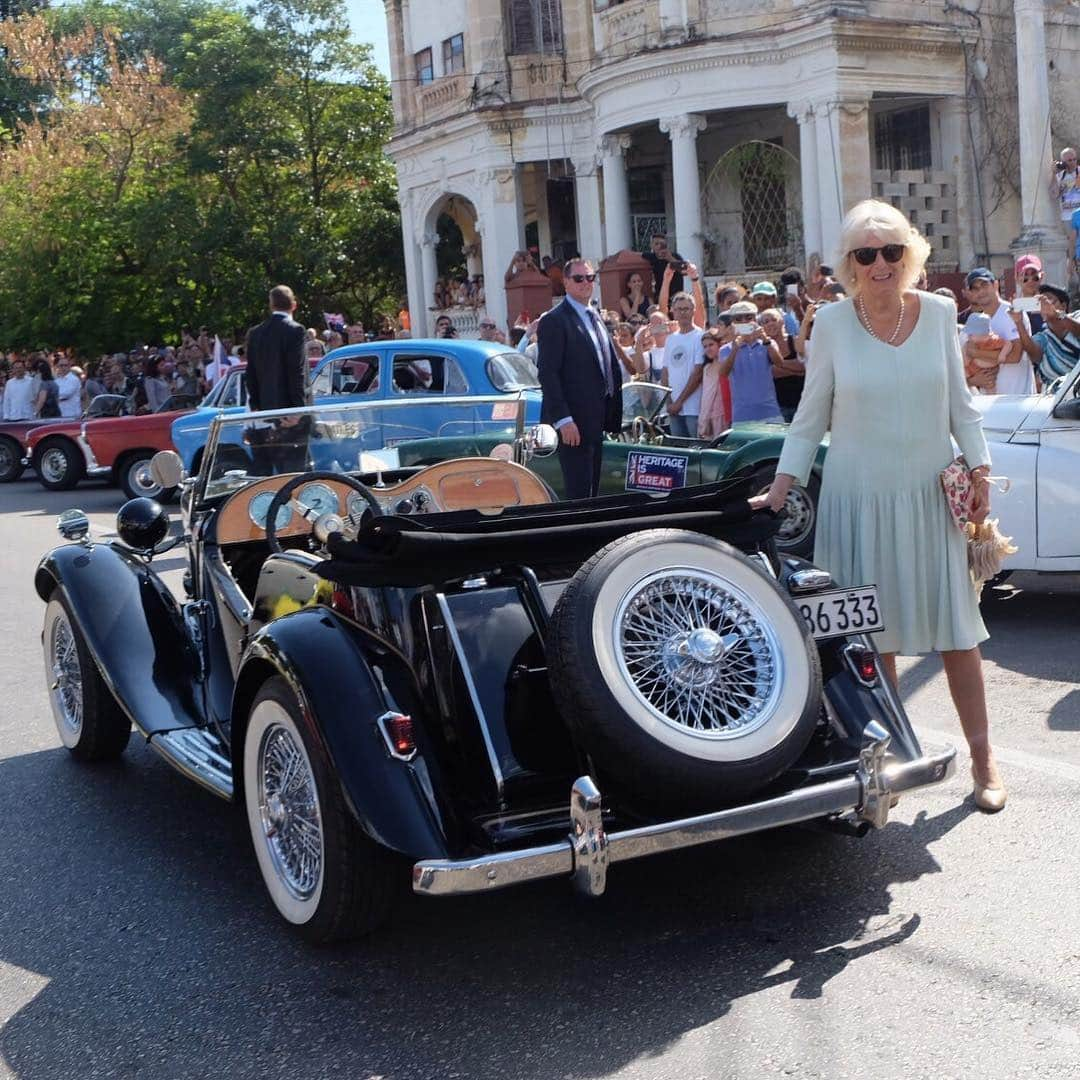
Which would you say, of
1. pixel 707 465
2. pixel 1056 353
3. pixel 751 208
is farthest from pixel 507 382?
pixel 751 208

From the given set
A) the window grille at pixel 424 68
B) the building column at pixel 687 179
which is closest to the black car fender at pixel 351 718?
the building column at pixel 687 179

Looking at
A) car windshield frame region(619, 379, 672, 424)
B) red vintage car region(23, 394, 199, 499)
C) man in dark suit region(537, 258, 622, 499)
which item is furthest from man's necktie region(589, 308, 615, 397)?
red vintage car region(23, 394, 199, 499)

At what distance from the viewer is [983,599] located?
8.41 meters

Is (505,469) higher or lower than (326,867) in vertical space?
higher

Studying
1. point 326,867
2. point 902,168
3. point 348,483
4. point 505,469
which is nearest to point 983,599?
point 505,469

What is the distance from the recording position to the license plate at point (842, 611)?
13.7 ft

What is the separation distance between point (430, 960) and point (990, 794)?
6.35ft

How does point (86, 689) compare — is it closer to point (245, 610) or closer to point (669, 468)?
point (245, 610)

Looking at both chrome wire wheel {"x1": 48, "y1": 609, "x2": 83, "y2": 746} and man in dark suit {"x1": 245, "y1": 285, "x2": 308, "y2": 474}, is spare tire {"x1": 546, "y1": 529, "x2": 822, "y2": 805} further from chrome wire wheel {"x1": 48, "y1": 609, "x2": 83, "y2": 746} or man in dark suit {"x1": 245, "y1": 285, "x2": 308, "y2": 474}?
man in dark suit {"x1": 245, "y1": 285, "x2": 308, "y2": 474}

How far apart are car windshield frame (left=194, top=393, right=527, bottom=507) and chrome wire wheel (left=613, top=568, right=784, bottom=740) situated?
7.24ft

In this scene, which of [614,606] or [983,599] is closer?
[614,606]

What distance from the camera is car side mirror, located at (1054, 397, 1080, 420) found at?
756 centimetres

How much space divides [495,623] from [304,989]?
3.46 ft

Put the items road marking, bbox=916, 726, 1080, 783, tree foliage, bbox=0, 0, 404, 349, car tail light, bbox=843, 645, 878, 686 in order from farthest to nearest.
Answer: tree foliage, bbox=0, 0, 404, 349 < road marking, bbox=916, 726, 1080, 783 < car tail light, bbox=843, 645, 878, 686
